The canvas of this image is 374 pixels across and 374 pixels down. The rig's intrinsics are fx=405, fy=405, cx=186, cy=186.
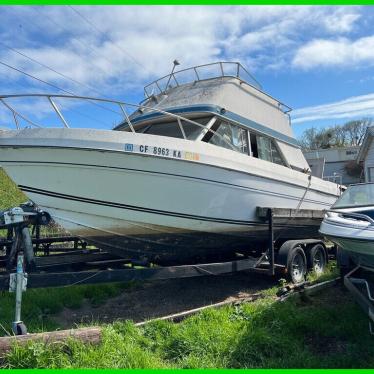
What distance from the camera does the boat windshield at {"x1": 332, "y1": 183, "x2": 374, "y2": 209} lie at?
18.2ft

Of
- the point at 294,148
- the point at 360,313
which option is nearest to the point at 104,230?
the point at 360,313

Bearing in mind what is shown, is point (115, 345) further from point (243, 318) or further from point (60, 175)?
point (60, 175)

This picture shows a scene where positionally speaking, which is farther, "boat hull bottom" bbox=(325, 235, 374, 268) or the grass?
"boat hull bottom" bbox=(325, 235, 374, 268)

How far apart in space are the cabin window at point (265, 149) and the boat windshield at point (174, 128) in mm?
1070

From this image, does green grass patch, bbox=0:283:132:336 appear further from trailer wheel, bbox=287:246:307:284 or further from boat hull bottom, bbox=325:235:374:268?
boat hull bottom, bbox=325:235:374:268

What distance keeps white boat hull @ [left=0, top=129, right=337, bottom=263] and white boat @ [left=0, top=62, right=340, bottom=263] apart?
0.04 ft

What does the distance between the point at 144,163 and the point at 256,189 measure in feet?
6.49

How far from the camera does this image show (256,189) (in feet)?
19.7

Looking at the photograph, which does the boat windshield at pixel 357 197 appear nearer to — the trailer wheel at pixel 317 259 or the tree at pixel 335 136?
the trailer wheel at pixel 317 259

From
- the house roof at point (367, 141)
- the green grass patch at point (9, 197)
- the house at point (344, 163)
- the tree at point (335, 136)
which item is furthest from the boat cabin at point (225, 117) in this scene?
the tree at point (335, 136)

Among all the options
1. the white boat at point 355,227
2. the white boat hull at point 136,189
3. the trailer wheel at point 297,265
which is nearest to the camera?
the white boat at point 355,227

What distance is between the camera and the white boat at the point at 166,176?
4.60 meters

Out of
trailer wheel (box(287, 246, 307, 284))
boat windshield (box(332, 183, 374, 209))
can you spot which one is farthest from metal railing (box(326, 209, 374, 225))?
trailer wheel (box(287, 246, 307, 284))

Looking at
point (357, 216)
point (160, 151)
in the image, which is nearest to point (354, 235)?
point (357, 216)
